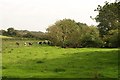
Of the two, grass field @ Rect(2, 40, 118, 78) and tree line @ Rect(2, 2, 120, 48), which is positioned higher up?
tree line @ Rect(2, 2, 120, 48)

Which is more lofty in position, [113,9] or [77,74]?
[113,9]

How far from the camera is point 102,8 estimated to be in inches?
1479

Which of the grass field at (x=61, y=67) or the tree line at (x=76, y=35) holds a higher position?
the tree line at (x=76, y=35)

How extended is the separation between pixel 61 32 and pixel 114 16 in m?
44.9

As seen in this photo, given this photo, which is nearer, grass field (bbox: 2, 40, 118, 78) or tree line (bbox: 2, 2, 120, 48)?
grass field (bbox: 2, 40, 118, 78)

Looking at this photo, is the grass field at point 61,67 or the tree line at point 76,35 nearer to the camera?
the grass field at point 61,67

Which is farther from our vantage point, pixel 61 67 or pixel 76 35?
pixel 76 35

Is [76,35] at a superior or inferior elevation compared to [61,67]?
superior

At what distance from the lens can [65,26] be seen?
81812mm

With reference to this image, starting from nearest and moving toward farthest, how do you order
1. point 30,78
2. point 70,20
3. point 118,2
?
1. point 30,78
2. point 118,2
3. point 70,20

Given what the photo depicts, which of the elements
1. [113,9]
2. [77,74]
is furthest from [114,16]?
[77,74]

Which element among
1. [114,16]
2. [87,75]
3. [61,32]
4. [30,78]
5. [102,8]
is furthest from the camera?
[61,32]

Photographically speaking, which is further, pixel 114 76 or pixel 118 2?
pixel 118 2

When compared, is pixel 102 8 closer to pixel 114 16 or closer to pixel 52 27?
pixel 114 16
